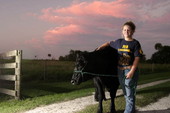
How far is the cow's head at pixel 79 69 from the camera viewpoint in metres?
4.33

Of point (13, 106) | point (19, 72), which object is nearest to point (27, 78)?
point (19, 72)

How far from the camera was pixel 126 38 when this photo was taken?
419 centimetres

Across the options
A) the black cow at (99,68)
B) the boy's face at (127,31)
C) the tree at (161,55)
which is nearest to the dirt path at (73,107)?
the black cow at (99,68)

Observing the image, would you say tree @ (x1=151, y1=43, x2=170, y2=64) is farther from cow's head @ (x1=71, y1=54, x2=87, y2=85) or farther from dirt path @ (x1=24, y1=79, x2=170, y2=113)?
cow's head @ (x1=71, y1=54, x2=87, y2=85)

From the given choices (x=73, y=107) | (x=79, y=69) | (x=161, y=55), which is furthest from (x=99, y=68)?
(x=161, y=55)

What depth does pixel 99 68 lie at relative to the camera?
183 inches

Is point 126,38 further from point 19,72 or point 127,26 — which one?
point 19,72

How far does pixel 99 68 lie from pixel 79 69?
19.8 inches

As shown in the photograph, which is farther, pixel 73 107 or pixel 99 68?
pixel 73 107

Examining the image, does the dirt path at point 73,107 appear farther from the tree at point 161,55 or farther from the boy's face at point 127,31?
the tree at point 161,55

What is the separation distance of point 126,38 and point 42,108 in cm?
341

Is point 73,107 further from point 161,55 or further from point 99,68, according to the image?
point 161,55

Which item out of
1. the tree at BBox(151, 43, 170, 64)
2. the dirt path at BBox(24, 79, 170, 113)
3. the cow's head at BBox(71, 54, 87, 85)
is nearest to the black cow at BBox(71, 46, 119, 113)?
the cow's head at BBox(71, 54, 87, 85)

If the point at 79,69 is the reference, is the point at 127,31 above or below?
above
